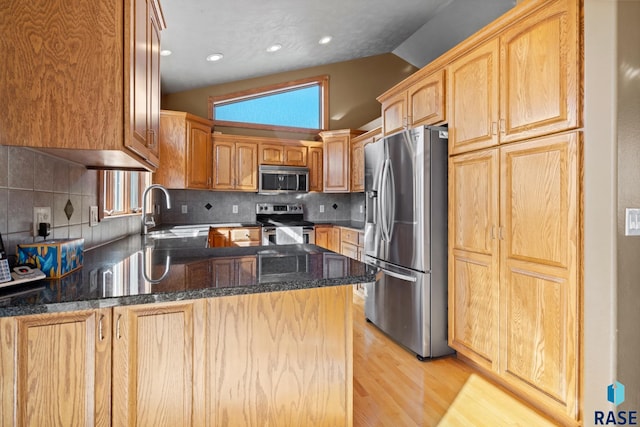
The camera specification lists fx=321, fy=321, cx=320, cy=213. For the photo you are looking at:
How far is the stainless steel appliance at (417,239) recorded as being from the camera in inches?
95.0

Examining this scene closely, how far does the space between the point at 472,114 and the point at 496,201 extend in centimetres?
64

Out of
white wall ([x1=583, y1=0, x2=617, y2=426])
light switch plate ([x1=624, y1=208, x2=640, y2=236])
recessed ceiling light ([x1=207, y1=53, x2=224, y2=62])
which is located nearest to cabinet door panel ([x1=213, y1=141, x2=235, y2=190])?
recessed ceiling light ([x1=207, y1=53, x2=224, y2=62])

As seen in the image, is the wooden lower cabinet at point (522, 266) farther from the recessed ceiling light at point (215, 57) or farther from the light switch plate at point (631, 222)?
the recessed ceiling light at point (215, 57)

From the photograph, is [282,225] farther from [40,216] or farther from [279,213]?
[40,216]

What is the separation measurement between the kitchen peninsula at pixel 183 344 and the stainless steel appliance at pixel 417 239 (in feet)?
4.13

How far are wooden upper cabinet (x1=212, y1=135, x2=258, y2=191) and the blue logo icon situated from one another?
3940mm

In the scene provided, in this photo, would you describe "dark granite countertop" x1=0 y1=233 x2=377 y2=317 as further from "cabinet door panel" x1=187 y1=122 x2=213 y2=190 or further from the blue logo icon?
"cabinet door panel" x1=187 y1=122 x2=213 y2=190

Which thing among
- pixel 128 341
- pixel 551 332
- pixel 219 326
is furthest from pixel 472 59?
pixel 128 341

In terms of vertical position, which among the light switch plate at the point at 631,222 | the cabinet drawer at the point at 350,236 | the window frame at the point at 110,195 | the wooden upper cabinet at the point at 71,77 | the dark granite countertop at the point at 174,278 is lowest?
the cabinet drawer at the point at 350,236

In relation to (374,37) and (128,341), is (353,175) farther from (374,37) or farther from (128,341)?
(128,341)

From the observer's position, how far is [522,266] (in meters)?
1.85

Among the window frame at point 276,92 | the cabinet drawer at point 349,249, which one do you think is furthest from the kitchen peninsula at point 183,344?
the window frame at point 276,92

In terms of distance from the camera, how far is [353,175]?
460 cm

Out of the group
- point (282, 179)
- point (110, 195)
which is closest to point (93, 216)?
point (110, 195)
